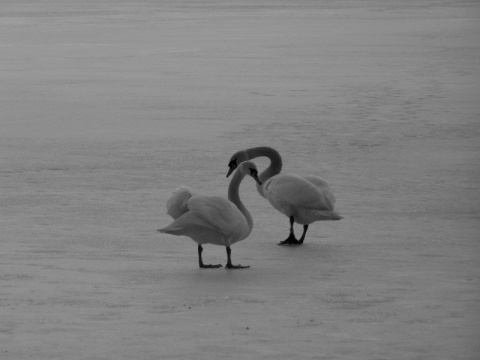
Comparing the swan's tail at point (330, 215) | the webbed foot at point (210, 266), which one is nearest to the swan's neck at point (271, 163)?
the swan's tail at point (330, 215)

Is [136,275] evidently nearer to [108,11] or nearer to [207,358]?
[207,358]

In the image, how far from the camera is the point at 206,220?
7.21 meters

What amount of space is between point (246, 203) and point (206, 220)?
2.95 metres

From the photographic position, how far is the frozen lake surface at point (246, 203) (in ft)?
20.0

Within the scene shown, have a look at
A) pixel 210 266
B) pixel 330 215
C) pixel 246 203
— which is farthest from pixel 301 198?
pixel 246 203

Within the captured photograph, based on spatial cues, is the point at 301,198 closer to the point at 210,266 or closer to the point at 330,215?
the point at 330,215

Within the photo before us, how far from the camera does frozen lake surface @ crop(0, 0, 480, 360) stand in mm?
6090

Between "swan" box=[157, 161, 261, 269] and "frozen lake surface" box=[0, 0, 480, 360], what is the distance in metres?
0.23

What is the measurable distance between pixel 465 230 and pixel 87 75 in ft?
46.9

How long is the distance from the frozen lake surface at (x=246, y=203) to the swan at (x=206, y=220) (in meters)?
0.23

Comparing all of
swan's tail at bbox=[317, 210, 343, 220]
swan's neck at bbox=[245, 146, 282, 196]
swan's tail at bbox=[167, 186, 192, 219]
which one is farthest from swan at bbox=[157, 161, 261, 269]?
swan's neck at bbox=[245, 146, 282, 196]

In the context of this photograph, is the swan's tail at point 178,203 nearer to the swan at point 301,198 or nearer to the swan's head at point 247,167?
the swan's head at point 247,167

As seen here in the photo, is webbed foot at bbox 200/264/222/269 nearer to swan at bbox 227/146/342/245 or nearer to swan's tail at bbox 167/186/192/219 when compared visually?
swan's tail at bbox 167/186/192/219

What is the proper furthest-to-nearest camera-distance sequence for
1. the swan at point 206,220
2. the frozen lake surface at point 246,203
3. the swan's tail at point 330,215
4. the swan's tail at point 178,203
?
the swan's tail at point 330,215
the swan's tail at point 178,203
the swan at point 206,220
the frozen lake surface at point 246,203
